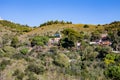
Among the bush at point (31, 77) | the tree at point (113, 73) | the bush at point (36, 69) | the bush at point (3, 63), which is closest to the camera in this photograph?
the bush at point (31, 77)

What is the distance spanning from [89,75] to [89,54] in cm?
1183

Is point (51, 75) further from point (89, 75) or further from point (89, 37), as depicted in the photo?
point (89, 37)

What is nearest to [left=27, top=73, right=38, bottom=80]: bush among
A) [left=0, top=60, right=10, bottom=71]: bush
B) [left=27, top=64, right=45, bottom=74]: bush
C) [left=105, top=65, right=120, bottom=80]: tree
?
[left=27, top=64, right=45, bottom=74]: bush

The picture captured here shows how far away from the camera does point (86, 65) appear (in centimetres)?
2936

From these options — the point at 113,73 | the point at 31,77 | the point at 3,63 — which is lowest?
the point at 113,73

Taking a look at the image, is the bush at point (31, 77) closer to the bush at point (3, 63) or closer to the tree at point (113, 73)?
the bush at point (3, 63)

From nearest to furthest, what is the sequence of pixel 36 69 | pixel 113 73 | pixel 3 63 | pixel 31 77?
pixel 31 77
pixel 36 69
pixel 113 73
pixel 3 63

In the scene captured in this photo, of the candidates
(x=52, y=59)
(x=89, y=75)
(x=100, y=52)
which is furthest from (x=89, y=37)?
(x=89, y=75)

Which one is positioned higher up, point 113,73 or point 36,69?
point 36,69

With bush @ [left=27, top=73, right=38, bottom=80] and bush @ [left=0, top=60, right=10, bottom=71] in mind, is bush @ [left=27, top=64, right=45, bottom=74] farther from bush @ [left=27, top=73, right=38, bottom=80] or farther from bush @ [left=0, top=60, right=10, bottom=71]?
bush @ [left=0, top=60, right=10, bottom=71]

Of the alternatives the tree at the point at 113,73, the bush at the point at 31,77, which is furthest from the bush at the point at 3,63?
the tree at the point at 113,73

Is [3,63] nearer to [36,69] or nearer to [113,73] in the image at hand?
[36,69]

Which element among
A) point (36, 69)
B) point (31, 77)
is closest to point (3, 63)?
point (36, 69)

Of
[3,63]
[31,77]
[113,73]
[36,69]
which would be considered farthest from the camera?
[3,63]
